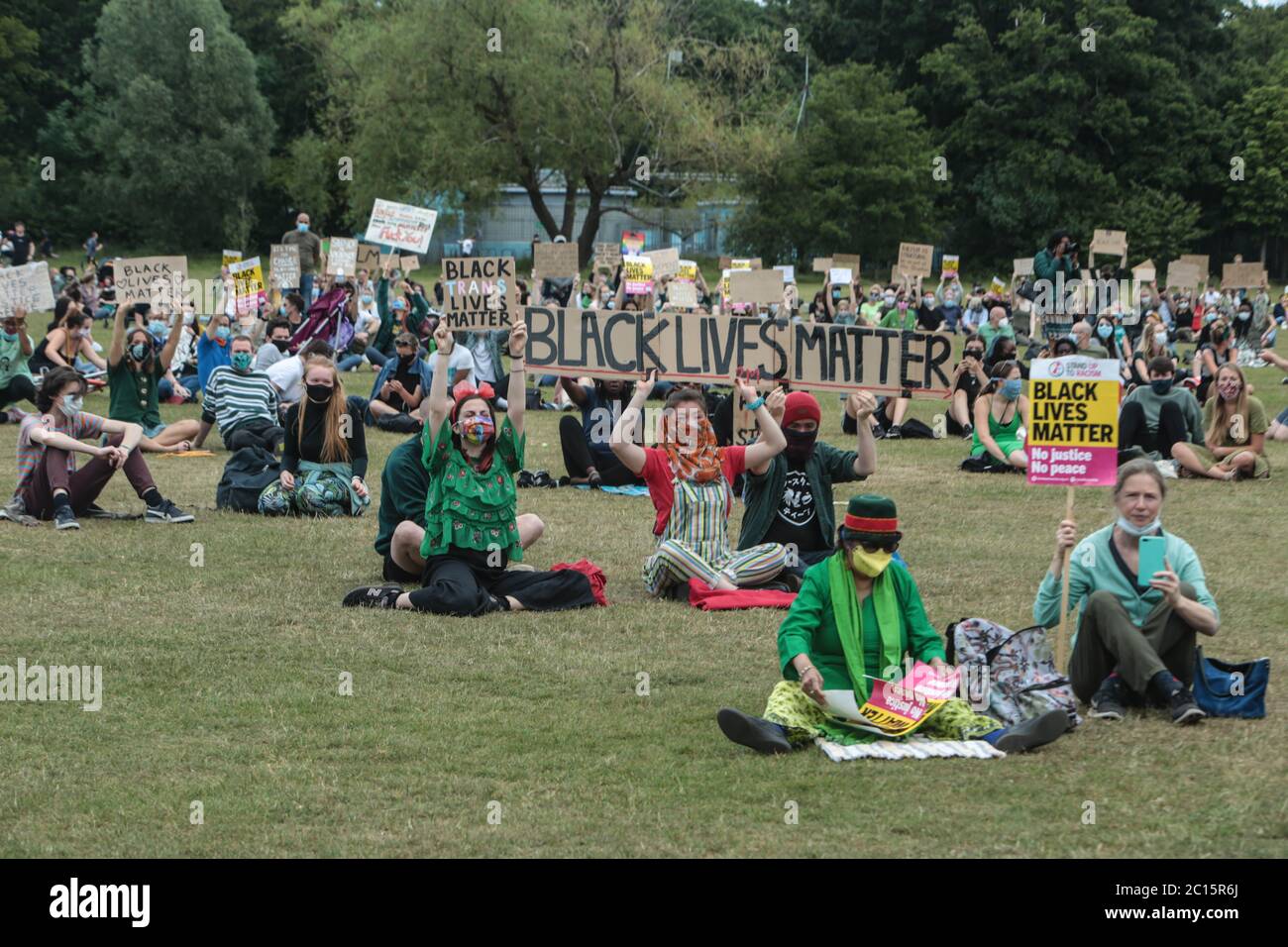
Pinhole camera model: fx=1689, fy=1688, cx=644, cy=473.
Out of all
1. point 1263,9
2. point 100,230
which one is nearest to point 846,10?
point 1263,9

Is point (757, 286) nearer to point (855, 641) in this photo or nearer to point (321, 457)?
point (321, 457)

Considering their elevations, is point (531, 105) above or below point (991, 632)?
above

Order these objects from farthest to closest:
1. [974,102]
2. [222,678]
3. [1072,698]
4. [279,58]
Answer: [279,58]
[974,102]
[222,678]
[1072,698]

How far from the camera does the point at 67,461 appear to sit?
44.3 feet

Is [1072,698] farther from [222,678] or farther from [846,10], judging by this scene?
[846,10]

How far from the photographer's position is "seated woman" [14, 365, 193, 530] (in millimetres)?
13219

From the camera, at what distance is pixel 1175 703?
7.77m

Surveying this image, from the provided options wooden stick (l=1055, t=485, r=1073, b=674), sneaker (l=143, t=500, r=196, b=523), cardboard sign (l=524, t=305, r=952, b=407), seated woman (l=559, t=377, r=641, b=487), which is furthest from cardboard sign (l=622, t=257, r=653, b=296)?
wooden stick (l=1055, t=485, r=1073, b=674)

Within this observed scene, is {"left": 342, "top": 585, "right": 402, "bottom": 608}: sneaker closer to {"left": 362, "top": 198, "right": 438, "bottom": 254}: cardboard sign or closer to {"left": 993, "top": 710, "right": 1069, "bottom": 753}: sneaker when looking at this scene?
{"left": 993, "top": 710, "right": 1069, "bottom": 753}: sneaker

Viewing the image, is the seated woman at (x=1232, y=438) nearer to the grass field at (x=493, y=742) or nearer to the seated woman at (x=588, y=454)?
the grass field at (x=493, y=742)

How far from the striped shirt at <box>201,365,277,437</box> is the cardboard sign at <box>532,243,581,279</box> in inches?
459

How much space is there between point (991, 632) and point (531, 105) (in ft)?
152

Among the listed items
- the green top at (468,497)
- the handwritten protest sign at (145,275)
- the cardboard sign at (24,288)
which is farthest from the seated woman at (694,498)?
the cardboard sign at (24,288)

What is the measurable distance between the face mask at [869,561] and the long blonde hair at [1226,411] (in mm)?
10667
